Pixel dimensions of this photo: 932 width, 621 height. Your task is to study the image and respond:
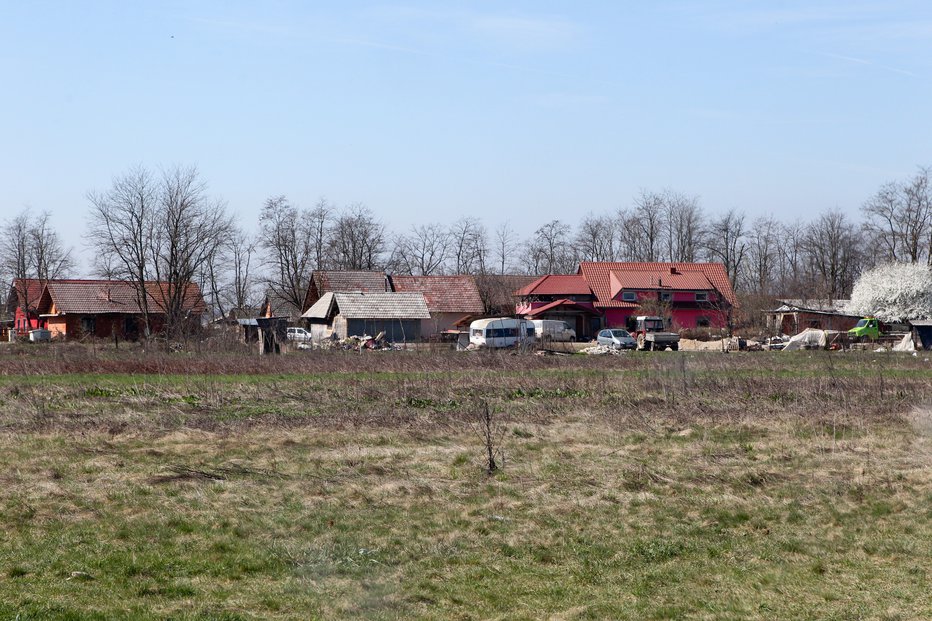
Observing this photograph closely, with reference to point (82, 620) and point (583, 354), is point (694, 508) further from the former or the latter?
point (583, 354)

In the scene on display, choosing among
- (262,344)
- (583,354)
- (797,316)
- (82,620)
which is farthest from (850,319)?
(82,620)

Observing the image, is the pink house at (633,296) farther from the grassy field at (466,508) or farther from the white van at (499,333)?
the grassy field at (466,508)

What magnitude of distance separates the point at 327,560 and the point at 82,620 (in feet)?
8.56

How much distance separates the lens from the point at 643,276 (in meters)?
78.7

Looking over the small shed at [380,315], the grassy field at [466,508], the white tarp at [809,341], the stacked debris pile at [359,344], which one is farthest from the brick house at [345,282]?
the grassy field at [466,508]

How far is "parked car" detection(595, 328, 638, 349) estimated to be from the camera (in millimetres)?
53109

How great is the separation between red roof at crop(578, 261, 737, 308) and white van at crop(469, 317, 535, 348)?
25660mm

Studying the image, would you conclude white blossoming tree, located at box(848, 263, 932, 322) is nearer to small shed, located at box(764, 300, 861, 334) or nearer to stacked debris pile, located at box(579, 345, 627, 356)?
small shed, located at box(764, 300, 861, 334)

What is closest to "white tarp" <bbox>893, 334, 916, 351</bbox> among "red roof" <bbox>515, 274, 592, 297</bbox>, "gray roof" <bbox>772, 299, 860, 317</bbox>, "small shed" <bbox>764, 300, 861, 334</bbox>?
"small shed" <bbox>764, 300, 861, 334</bbox>

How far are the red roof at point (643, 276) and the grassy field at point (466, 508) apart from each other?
55.0m

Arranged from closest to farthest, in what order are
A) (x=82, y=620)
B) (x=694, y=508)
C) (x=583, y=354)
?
1. (x=82, y=620)
2. (x=694, y=508)
3. (x=583, y=354)

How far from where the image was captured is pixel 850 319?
66.7m

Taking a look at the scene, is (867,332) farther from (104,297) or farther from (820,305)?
(104,297)

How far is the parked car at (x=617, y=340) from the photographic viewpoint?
5311 centimetres
